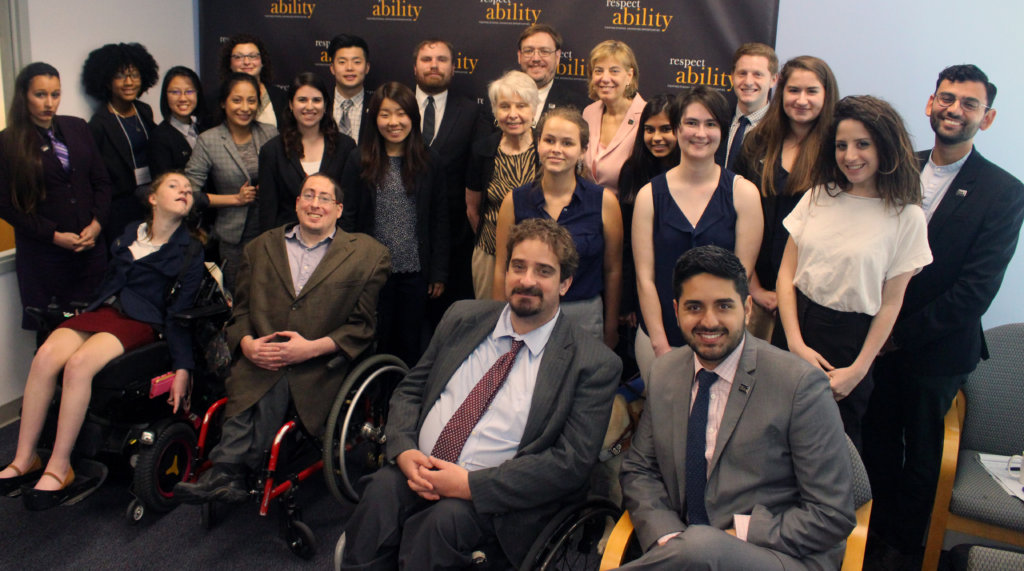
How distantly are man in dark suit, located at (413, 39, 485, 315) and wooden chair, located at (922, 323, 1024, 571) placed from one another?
7.13 ft

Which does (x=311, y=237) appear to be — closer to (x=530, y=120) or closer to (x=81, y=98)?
(x=530, y=120)

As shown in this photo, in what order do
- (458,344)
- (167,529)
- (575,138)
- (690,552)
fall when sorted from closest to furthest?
(690,552) → (458,344) → (575,138) → (167,529)

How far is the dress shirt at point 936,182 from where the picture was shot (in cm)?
253

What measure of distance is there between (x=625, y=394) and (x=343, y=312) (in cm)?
112

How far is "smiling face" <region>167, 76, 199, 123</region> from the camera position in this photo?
3.83 m

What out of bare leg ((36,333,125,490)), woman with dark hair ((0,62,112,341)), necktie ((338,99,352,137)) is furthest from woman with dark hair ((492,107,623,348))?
woman with dark hair ((0,62,112,341))

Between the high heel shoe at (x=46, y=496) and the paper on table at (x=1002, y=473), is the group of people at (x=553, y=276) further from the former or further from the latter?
the paper on table at (x=1002, y=473)

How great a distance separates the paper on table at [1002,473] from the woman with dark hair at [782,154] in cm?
77

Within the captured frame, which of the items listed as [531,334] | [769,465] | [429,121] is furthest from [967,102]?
[429,121]

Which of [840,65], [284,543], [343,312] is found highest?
[840,65]

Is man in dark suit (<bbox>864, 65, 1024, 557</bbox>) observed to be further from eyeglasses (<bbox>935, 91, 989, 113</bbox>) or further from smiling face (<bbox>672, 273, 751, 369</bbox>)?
smiling face (<bbox>672, 273, 751, 369</bbox>)

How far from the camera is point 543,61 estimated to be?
11.6 ft

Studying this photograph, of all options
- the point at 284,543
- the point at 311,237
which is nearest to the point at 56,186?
the point at 311,237

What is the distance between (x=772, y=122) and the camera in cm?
274
